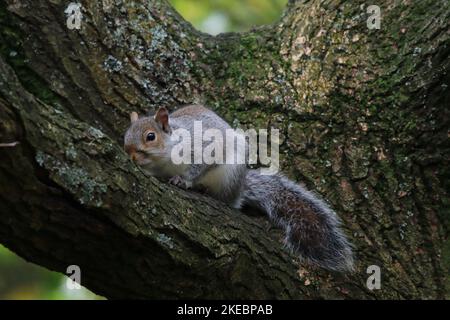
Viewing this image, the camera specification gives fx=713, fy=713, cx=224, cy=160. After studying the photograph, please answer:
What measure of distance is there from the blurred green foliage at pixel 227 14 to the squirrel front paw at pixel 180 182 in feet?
6.31

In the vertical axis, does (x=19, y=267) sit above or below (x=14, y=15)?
below

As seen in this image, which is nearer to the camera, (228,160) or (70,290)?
(228,160)

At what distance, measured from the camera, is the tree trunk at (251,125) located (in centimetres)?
219

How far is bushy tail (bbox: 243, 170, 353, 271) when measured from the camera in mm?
2805

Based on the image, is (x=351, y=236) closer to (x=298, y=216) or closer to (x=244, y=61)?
(x=298, y=216)

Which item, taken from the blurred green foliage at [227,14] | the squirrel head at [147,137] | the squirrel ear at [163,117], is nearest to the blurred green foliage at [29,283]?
the squirrel head at [147,137]

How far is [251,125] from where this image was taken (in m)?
3.27

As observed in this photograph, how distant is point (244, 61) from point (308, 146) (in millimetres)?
573

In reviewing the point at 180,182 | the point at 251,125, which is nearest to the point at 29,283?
the point at 180,182

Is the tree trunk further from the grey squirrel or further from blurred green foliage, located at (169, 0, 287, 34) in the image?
blurred green foliage, located at (169, 0, 287, 34)

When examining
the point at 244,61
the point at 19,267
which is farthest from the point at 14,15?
the point at 19,267

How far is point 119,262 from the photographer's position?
221 cm

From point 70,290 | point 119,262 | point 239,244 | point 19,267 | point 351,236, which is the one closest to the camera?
point 119,262

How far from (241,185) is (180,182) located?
0.28m
